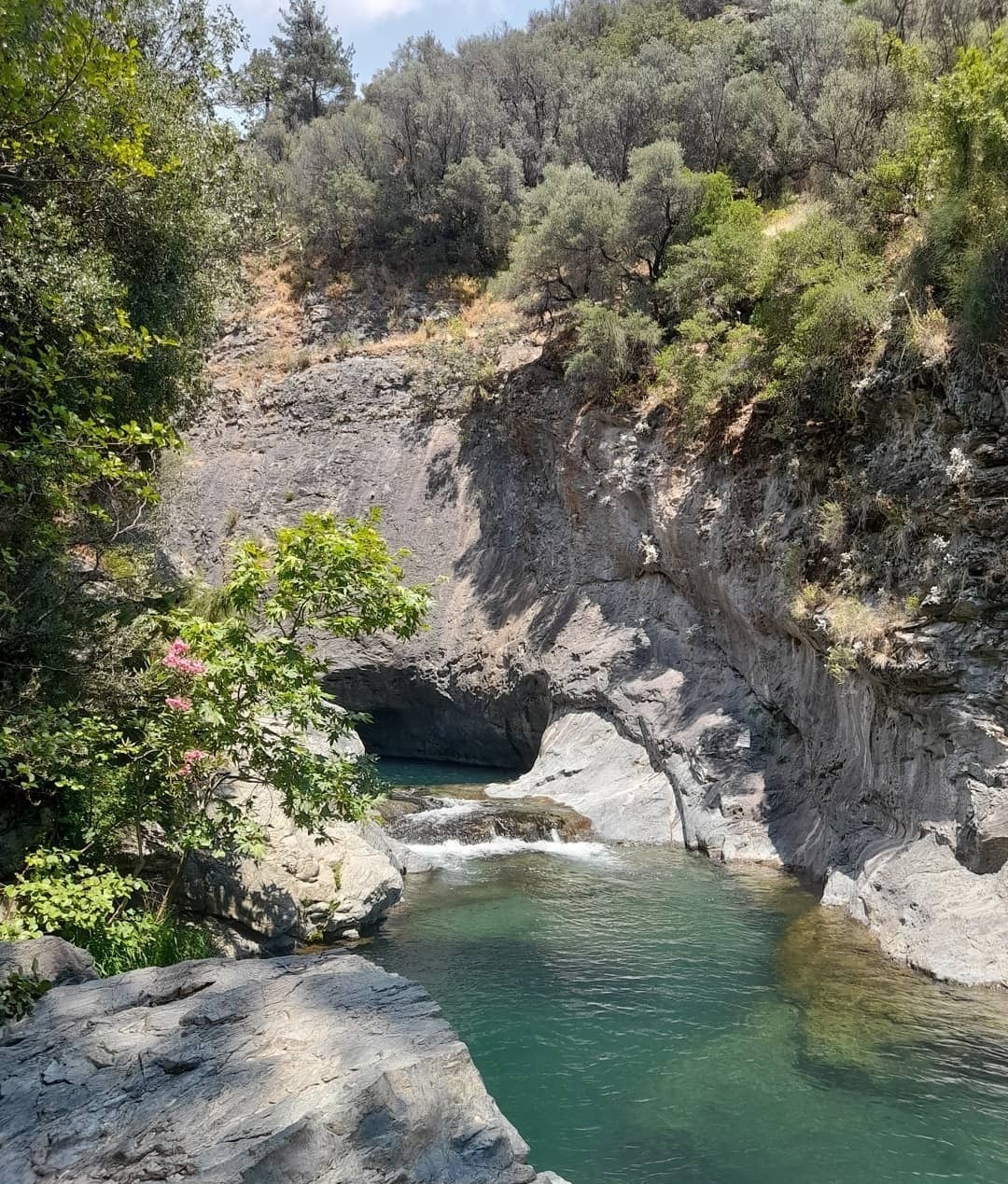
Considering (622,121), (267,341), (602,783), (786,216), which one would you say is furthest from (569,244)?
(602,783)

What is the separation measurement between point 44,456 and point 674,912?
9.02 meters

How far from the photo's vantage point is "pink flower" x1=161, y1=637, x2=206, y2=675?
811 cm

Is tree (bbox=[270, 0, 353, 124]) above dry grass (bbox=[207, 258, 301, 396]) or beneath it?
above

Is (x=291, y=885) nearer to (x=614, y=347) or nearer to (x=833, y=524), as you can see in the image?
(x=833, y=524)

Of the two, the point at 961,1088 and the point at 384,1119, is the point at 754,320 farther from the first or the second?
the point at 384,1119

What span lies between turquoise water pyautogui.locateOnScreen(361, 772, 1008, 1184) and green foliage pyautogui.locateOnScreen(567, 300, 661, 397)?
12.3m

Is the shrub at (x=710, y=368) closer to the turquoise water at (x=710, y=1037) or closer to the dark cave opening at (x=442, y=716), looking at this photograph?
the dark cave opening at (x=442, y=716)

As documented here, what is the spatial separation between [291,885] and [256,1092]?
6.02 metres

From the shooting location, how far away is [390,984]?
4.96 m

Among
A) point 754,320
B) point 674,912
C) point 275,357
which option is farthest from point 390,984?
point 275,357

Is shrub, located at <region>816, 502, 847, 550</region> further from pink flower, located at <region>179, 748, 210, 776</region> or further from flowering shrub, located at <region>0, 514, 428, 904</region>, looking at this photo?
pink flower, located at <region>179, 748, 210, 776</region>

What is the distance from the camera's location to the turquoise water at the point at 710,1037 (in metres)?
6.00

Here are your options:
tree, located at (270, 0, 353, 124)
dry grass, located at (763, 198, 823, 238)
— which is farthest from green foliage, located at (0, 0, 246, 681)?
tree, located at (270, 0, 353, 124)

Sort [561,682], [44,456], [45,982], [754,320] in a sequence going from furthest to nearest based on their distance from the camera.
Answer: [561,682] < [754,320] < [44,456] < [45,982]
